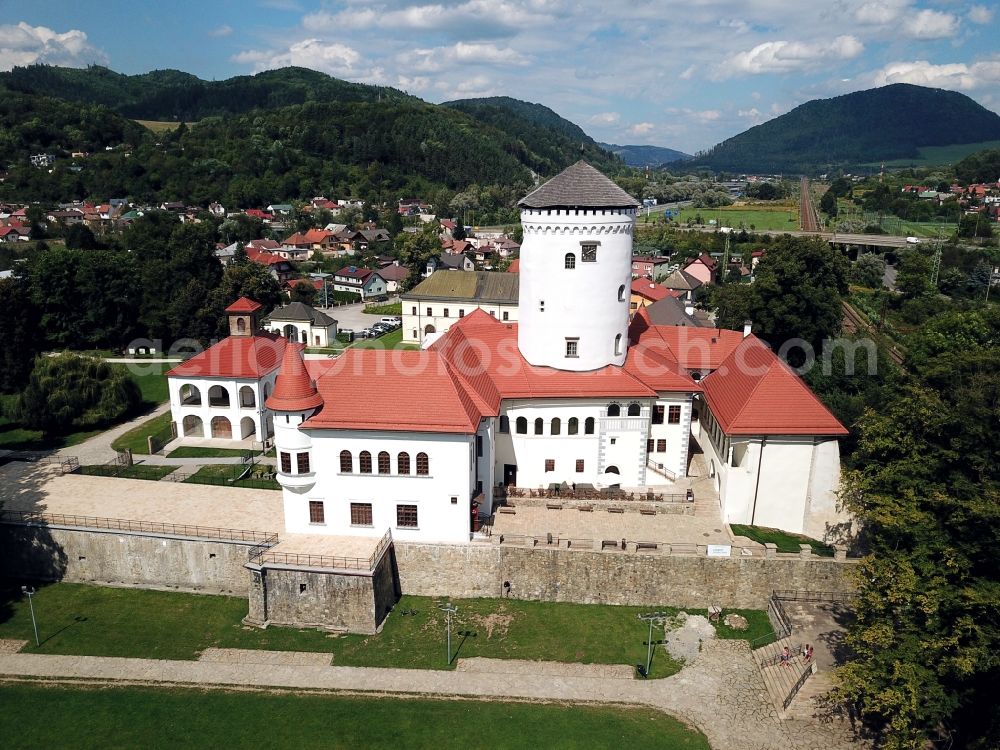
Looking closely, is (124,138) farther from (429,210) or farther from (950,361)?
(950,361)

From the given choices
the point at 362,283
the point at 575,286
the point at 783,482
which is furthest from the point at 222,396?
the point at 362,283

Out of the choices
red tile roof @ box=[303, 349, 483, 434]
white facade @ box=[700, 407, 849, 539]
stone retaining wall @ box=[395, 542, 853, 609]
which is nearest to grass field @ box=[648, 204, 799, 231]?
white facade @ box=[700, 407, 849, 539]

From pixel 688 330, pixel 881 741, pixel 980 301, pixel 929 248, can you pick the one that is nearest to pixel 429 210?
Result: pixel 929 248

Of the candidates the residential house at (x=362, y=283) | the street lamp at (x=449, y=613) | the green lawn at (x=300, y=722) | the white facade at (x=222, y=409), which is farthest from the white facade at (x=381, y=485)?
the residential house at (x=362, y=283)

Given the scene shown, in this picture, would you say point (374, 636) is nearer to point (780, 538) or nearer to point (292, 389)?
point (292, 389)

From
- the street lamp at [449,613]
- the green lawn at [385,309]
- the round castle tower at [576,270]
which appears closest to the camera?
the street lamp at [449,613]

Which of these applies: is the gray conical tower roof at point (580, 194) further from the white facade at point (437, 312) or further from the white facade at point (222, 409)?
the white facade at point (437, 312)

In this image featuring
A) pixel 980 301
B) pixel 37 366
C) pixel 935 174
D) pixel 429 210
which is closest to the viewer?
pixel 37 366
